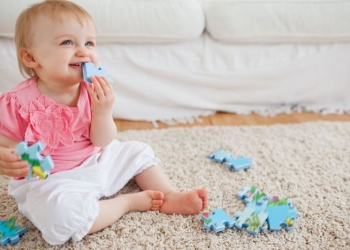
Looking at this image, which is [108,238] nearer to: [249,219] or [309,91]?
[249,219]

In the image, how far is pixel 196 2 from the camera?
1.57 meters

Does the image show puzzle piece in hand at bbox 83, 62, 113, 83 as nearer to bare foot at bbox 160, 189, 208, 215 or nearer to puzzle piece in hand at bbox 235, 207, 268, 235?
bare foot at bbox 160, 189, 208, 215

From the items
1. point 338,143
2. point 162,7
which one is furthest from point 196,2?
point 338,143

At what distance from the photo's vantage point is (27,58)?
958 mm

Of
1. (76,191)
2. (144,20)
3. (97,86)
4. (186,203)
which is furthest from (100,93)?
(144,20)

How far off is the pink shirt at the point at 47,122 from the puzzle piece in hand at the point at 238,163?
46cm

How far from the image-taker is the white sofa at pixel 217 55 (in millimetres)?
1498

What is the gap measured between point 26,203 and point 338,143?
1027 mm

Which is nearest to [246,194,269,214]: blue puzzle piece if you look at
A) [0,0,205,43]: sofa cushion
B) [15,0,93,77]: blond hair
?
[15,0,93,77]: blond hair

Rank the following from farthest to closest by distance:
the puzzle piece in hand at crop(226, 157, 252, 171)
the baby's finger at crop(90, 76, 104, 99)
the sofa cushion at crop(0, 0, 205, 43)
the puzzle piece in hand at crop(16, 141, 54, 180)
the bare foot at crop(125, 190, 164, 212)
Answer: the sofa cushion at crop(0, 0, 205, 43)
the puzzle piece in hand at crop(226, 157, 252, 171)
the bare foot at crop(125, 190, 164, 212)
the baby's finger at crop(90, 76, 104, 99)
the puzzle piece in hand at crop(16, 141, 54, 180)

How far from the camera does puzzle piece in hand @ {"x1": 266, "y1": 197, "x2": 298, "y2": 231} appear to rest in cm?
97

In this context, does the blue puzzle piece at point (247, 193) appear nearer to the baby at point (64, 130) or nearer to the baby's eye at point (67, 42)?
the baby at point (64, 130)

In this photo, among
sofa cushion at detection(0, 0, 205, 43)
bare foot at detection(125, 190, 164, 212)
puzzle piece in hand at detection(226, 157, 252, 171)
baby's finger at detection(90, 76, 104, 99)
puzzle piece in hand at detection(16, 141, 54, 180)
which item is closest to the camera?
puzzle piece in hand at detection(16, 141, 54, 180)

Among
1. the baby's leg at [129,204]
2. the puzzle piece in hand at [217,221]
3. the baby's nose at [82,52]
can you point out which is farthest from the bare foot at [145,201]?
the baby's nose at [82,52]
